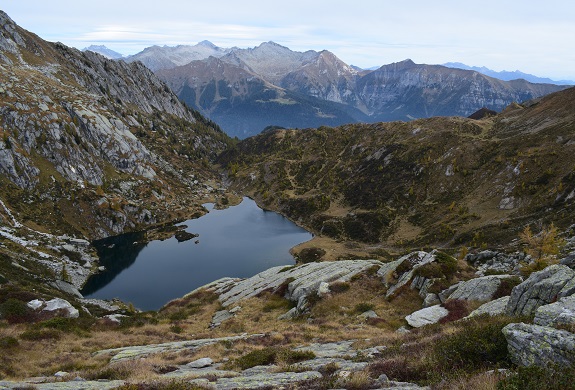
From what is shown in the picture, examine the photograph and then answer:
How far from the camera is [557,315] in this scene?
1375 cm

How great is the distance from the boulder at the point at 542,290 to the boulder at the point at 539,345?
7.01 metres

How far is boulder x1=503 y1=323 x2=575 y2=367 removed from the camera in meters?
11.2

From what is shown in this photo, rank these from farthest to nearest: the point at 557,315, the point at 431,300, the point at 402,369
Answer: the point at 431,300
the point at 402,369
the point at 557,315

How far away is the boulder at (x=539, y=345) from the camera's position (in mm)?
11250

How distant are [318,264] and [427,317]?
3290 centimetres

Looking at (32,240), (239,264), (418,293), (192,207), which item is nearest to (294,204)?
(192,207)

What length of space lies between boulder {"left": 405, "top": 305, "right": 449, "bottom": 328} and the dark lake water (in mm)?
73963

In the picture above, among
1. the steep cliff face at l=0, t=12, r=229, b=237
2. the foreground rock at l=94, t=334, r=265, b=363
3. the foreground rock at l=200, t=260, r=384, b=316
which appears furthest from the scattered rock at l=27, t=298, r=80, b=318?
the steep cliff face at l=0, t=12, r=229, b=237

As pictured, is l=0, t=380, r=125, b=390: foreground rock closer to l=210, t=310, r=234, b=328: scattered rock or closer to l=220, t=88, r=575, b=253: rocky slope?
l=210, t=310, r=234, b=328: scattered rock

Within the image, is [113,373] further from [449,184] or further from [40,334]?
[449,184]

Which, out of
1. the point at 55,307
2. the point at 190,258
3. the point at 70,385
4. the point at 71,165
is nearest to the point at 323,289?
the point at 70,385

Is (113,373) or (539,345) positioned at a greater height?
(539,345)

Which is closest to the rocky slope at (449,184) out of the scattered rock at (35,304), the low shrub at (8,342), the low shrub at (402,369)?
the low shrub at (402,369)

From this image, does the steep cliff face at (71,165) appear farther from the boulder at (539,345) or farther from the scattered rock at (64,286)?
the boulder at (539,345)
